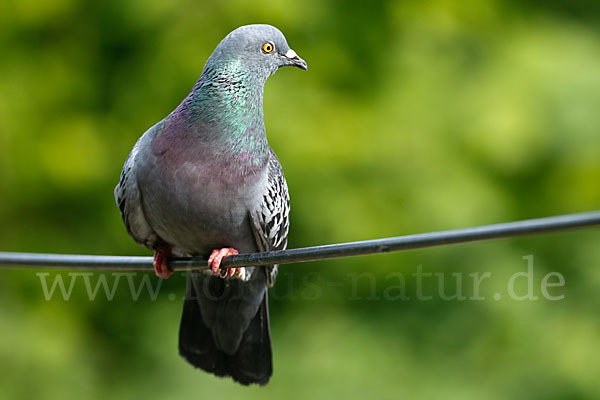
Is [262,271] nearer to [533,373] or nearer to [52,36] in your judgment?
[533,373]

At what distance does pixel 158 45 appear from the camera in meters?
6.19

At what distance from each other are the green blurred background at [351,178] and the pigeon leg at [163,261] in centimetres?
210

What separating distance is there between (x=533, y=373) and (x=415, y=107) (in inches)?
86.5

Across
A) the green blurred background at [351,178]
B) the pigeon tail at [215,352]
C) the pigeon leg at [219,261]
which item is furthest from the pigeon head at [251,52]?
the green blurred background at [351,178]

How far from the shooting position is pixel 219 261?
11.9 ft

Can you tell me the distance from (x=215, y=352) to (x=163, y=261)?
2.39 ft

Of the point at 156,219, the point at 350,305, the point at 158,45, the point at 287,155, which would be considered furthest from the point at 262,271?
the point at 158,45

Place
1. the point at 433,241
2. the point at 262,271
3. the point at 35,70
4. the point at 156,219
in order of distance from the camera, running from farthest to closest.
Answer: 1. the point at 35,70
2. the point at 262,271
3. the point at 156,219
4. the point at 433,241

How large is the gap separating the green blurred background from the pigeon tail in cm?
156

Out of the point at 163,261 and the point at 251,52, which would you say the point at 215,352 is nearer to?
the point at 163,261

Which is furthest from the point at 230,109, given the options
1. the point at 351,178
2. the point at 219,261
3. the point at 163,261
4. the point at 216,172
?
the point at 351,178

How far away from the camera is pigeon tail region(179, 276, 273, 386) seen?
14.2 feet

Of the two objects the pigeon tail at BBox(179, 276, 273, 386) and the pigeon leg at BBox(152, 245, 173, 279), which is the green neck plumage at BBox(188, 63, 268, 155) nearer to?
the pigeon leg at BBox(152, 245, 173, 279)

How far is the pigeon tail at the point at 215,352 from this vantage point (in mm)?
4320
